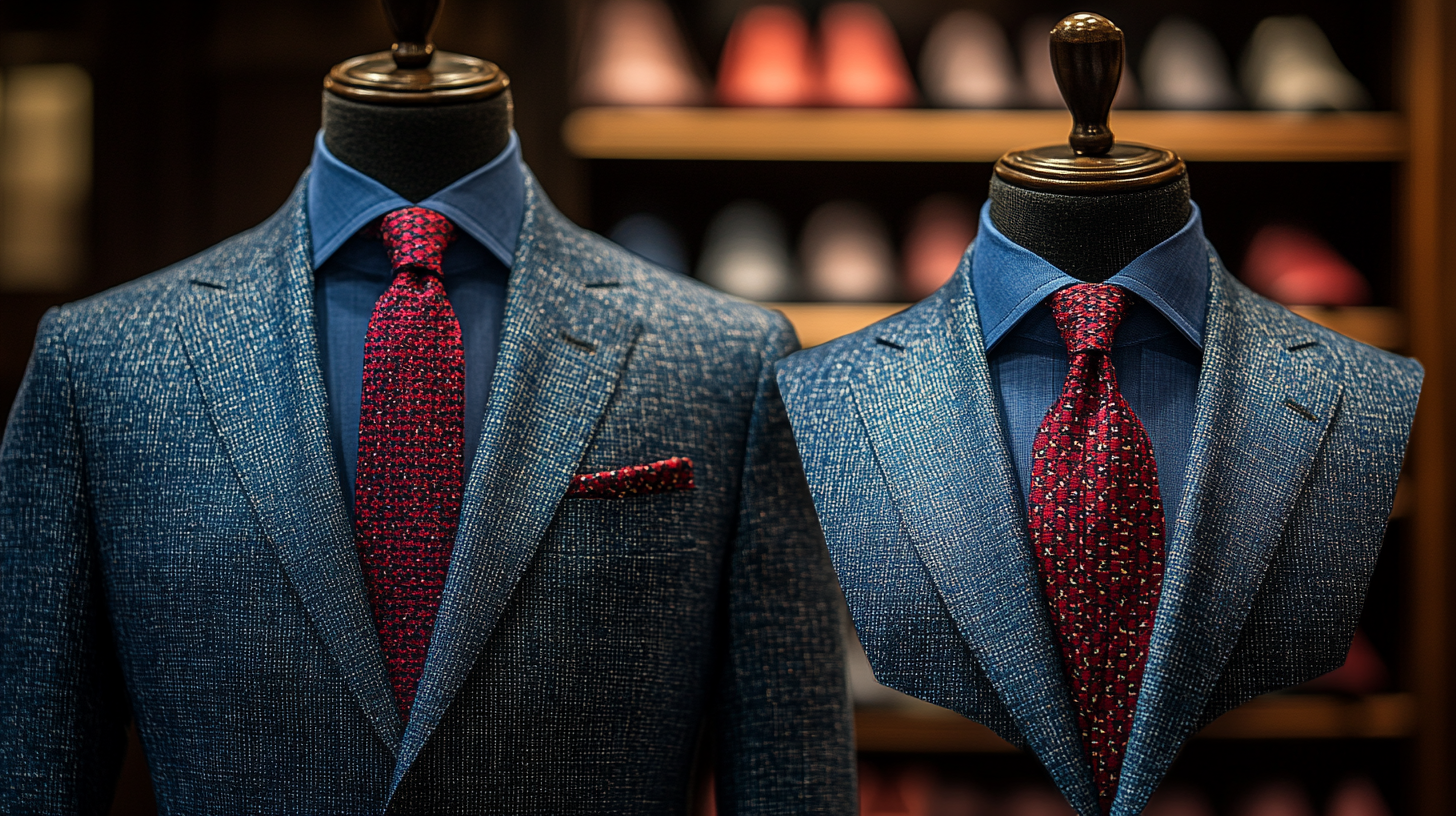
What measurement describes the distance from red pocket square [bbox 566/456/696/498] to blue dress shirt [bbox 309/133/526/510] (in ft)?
0.40

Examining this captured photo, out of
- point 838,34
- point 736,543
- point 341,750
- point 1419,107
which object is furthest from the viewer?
point 838,34

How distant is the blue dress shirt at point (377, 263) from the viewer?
121 cm

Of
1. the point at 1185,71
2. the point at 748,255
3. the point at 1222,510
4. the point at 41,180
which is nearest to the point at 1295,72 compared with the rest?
the point at 1185,71

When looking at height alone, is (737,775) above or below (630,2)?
below

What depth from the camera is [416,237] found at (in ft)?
3.92

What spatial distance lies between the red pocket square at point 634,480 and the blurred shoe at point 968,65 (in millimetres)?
1561

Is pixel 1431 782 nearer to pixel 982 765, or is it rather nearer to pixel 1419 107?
pixel 982 765

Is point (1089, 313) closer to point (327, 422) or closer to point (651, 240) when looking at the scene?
point (327, 422)

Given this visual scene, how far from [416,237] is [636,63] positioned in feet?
4.70

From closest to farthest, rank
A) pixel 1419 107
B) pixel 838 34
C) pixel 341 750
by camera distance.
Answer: pixel 341 750
pixel 1419 107
pixel 838 34

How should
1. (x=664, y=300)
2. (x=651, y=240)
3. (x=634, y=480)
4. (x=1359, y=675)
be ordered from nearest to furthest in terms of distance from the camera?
(x=634, y=480) → (x=664, y=300) → (x=1359, y=675) → (x=651, y=240)

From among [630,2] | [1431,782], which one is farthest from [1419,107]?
[630,2]

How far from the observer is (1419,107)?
242 cm

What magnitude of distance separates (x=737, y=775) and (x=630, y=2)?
1850 millimetres
